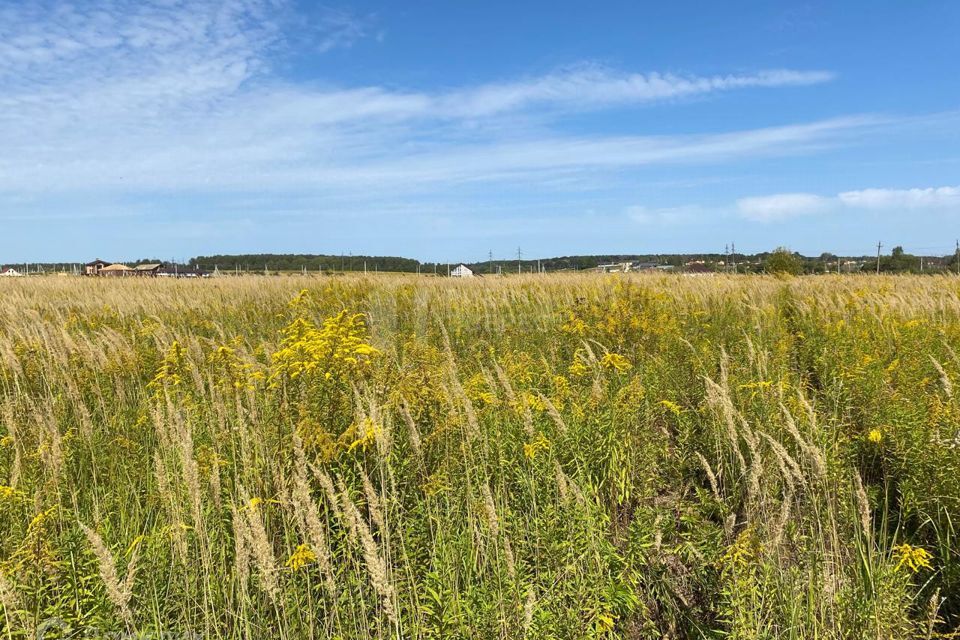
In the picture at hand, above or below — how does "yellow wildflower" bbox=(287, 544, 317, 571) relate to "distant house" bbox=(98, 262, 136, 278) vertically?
below

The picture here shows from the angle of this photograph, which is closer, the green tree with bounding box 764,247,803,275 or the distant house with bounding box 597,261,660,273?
the distant house with bounding box 597,261,660,273

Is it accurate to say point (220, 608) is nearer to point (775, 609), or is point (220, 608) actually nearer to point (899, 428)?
point (775, 609)

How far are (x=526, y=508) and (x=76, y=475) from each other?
268 centimetres

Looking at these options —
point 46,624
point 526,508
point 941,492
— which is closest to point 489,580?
point 526,508

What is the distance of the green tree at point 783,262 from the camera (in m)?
32.0

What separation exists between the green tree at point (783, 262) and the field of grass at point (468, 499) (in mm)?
30002

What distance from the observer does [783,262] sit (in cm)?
3288

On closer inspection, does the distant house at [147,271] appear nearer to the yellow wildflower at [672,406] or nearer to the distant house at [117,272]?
the distant house at [117,272]

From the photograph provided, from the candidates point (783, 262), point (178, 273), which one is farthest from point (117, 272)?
point (783, 262)

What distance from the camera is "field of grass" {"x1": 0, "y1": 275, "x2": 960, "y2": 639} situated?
178cm

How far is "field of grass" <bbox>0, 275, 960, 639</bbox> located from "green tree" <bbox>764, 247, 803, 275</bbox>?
98.4ft

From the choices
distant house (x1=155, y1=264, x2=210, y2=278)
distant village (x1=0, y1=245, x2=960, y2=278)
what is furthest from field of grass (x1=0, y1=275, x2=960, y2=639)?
distant house (x1=155, y1=264, x2=210, y2=278)

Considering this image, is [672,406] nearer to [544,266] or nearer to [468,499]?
[468,499]

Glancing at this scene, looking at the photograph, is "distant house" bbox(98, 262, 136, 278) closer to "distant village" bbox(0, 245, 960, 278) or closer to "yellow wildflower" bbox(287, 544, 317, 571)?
"distant village" bbox(0, 245, 960, 278)
